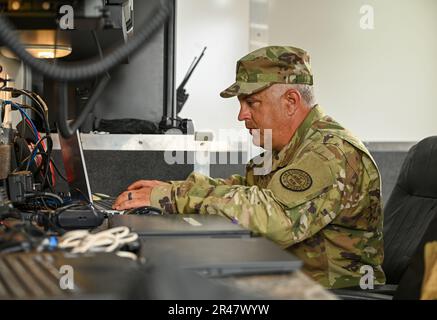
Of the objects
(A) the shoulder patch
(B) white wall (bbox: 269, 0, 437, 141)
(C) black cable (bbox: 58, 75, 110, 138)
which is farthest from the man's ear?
(B) white wall (bbox: 269, 0, 437, 141)

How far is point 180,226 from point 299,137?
796 mm

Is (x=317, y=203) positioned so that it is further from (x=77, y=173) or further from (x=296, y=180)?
(x=77, y=173)

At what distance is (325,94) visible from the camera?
4375mm

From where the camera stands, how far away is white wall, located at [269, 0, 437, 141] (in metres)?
4.31

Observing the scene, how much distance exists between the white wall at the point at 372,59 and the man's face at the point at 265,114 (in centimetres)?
262

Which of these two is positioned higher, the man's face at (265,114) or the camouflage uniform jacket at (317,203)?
the man's face at (265,114)

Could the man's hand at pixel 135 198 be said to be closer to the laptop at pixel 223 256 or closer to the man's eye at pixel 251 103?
the man's eye at pixel 251 103

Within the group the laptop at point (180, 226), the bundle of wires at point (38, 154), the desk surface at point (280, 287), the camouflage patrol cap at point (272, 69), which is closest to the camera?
the desk surface at point (280, 287)

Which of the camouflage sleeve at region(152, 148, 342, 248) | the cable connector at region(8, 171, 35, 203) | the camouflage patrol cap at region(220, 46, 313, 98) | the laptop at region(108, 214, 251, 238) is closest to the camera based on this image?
the laptop at region(108, 214, 251, 238)

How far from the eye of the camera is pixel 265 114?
5.73 feet

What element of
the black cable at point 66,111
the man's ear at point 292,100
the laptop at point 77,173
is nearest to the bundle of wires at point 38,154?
the laptop at point 77,173

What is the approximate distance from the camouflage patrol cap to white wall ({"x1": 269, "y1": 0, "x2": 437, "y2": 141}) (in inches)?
104

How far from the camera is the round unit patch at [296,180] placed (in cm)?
140

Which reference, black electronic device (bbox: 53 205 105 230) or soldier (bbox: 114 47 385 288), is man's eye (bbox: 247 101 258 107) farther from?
black electronic device (bbox: 53 205 105 230)
